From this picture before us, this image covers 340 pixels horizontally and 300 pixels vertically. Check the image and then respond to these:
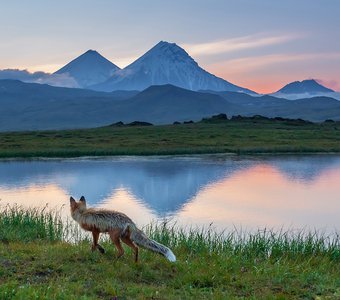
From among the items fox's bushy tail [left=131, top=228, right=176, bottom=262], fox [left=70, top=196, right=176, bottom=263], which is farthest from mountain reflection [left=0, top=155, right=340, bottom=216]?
fox's bushy tail [left=131, top=228, right=176, bottom=262]

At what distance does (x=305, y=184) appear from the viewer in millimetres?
42844

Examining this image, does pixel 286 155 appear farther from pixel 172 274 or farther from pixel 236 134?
pixel 172 274

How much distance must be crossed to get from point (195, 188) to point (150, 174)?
9.16 m

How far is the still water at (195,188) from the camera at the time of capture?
2905cm

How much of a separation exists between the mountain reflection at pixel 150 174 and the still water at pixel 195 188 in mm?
58

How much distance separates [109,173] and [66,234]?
31468mm

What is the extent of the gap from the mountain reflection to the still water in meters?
0.06

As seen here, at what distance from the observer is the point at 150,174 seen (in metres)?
49.1

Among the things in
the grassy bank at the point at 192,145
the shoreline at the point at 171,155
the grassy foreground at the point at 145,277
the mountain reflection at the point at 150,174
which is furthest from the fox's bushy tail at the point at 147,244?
the grassy bank at the point at 192,145

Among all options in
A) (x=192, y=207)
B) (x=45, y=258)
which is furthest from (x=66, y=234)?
→ (x=192, y=207)

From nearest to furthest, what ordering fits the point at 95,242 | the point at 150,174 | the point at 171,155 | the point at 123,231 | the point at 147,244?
1. the point at 123,231
2. the point at 147,244
3. the point at 95,242
4. the point at 150,174
5. the point at 171,155

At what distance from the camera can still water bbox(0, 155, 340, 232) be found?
95.3 ft

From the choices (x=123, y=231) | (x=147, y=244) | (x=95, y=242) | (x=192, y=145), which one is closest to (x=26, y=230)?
(x=95, y=242)

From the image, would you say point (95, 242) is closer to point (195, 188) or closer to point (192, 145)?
point (195, 188)
